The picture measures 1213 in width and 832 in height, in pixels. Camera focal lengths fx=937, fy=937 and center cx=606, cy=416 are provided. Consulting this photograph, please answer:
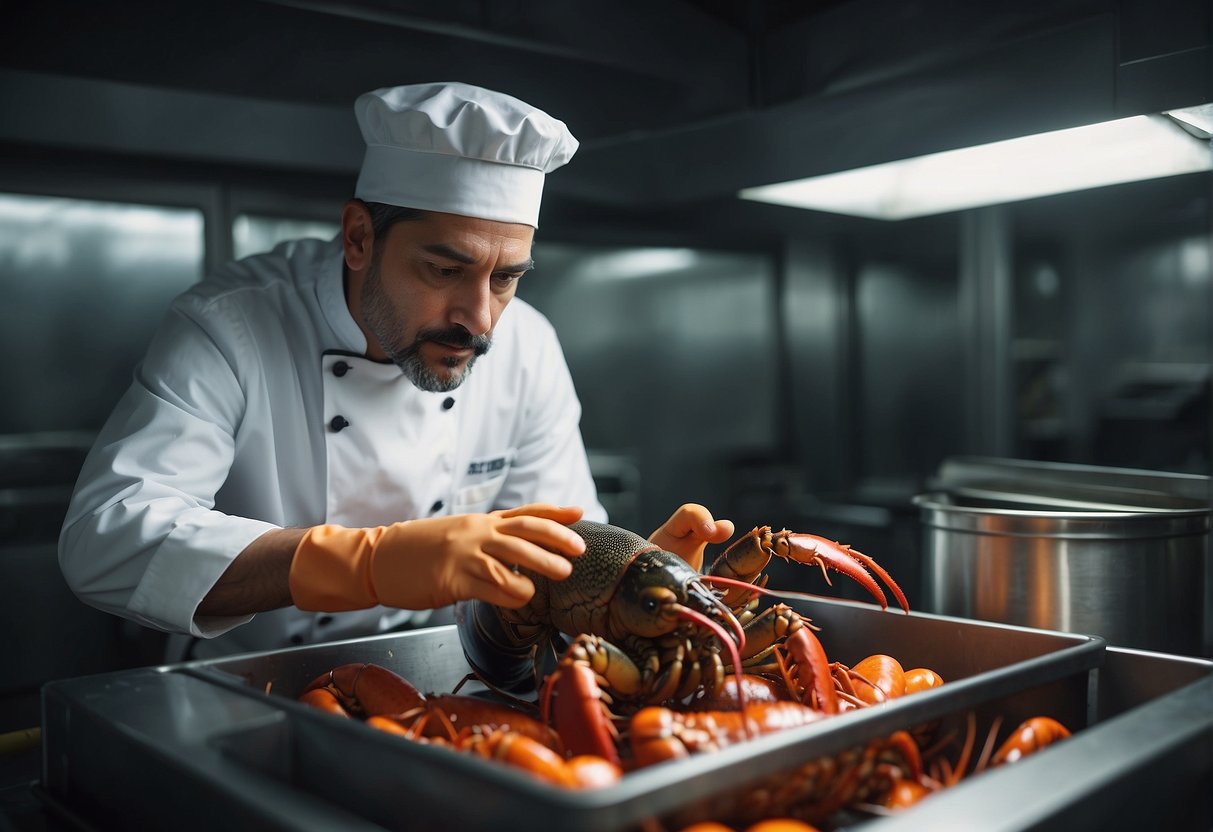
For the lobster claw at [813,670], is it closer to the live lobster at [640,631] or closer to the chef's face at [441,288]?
the live lobster at [640,631]

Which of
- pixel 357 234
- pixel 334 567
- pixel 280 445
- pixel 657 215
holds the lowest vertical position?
pixel 334 567

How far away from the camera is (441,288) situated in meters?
1.52

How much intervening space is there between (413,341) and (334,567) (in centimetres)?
49

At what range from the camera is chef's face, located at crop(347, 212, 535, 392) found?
1.50m

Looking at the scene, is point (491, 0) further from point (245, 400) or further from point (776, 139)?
point (245, 400)

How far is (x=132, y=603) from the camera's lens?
129cm

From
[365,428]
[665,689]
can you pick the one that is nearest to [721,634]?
[665,689]

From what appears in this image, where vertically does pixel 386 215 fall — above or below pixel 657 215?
below

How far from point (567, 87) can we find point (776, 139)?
40 cm

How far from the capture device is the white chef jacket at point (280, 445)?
1.31 m

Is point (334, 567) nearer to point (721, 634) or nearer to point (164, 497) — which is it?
point (164, 497)

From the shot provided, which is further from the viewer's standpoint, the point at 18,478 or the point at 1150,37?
the point at 18,478

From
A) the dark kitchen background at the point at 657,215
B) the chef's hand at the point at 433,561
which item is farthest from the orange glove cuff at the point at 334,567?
the dark kitchen background at the point at 657,215

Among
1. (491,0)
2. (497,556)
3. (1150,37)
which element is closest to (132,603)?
(497,556)
